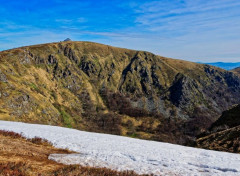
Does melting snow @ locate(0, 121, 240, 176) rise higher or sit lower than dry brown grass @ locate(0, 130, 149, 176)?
lower

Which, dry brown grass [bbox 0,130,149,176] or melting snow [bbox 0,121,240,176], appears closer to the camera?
dry brown grass [bbox 0,130,149,176]

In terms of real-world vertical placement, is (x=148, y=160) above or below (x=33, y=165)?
below

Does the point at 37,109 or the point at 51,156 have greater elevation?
the point at 51,156

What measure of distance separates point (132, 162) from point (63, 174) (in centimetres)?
529

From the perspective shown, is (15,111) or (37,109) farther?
(37,109)

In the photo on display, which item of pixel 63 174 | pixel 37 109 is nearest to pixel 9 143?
pixel 63 174

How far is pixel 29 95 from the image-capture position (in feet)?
602

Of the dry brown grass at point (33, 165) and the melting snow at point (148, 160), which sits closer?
the dry brown grass at point (33, 165)

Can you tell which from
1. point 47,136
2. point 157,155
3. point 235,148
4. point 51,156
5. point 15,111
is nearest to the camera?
point 51,156

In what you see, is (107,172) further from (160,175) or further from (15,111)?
(15,111)

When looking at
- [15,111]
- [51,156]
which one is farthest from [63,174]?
[15,111]

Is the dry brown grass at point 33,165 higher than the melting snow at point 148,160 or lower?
higher

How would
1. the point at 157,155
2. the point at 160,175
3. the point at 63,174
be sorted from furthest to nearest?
the point at 157,155 → the point at 160,175 → the point at 63,174

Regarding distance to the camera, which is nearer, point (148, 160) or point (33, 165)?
point (33, 165)
